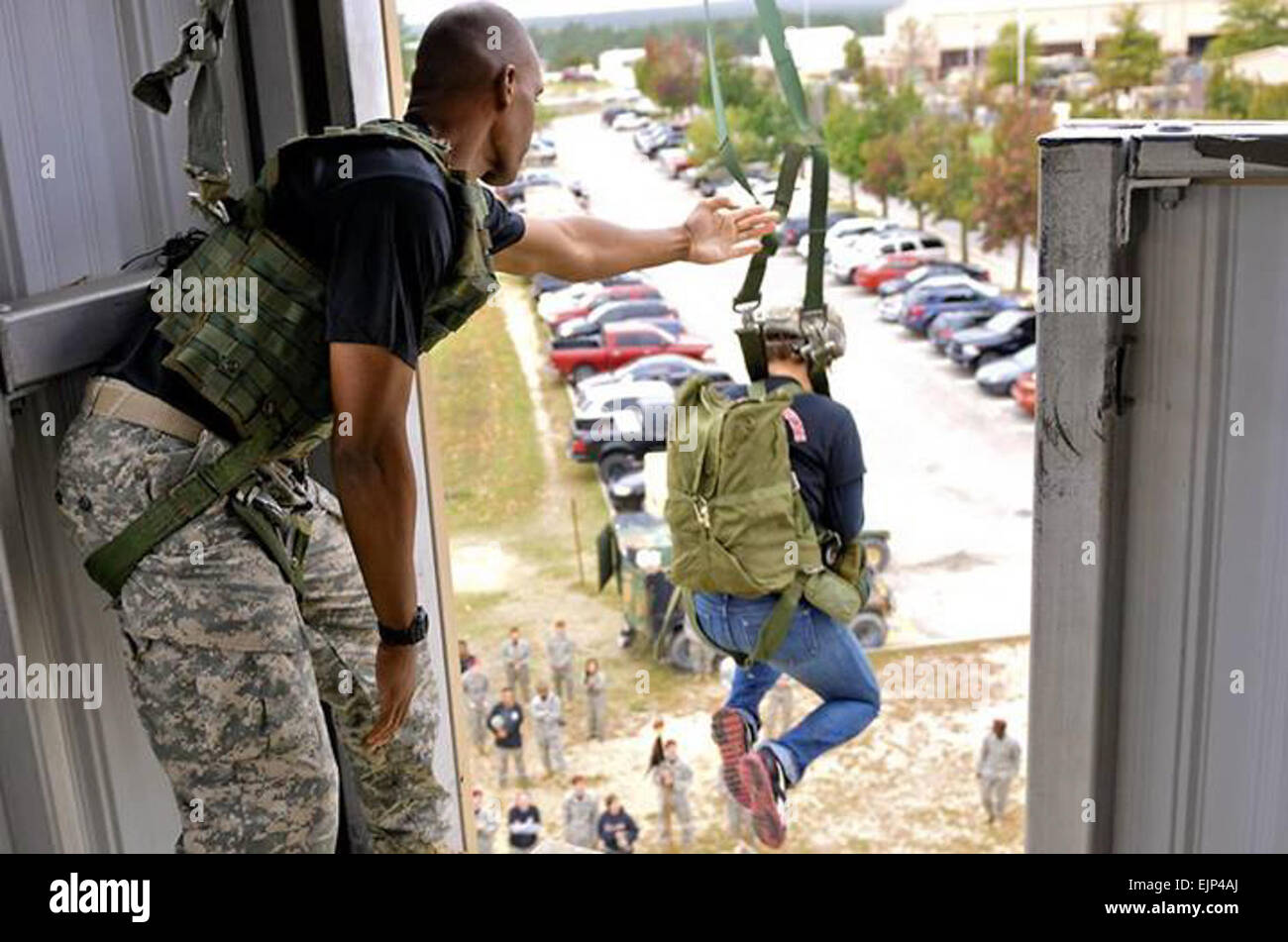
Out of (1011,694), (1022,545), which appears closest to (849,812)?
(1011,694)

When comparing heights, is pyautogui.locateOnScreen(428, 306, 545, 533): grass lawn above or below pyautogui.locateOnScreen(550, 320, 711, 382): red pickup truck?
below

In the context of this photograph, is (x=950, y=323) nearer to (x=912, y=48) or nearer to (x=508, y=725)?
(x=912, y=48)

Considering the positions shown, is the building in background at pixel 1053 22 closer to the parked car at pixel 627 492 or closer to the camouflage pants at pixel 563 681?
the parked car at pixel 627 492

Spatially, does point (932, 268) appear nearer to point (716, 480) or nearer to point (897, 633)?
point (897, 633)

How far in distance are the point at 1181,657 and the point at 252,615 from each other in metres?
0.85

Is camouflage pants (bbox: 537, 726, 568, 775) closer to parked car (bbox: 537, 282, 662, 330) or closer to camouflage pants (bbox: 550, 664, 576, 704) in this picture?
camouflage pants (bbox: 550, 664, 576, 704)

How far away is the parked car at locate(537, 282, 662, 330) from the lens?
8.35 metres

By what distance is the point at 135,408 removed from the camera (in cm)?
141

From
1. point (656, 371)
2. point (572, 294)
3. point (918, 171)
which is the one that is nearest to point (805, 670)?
point (918, 171)

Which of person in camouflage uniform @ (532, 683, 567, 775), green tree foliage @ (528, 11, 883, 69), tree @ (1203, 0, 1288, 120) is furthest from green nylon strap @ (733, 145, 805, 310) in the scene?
person in camouflage uniform @ (532, 683, 567, 775)

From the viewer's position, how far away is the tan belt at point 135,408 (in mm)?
1408

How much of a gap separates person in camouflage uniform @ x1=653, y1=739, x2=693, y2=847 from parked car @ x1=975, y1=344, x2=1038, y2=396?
252 cm

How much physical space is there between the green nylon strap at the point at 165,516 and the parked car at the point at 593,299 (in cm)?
685
